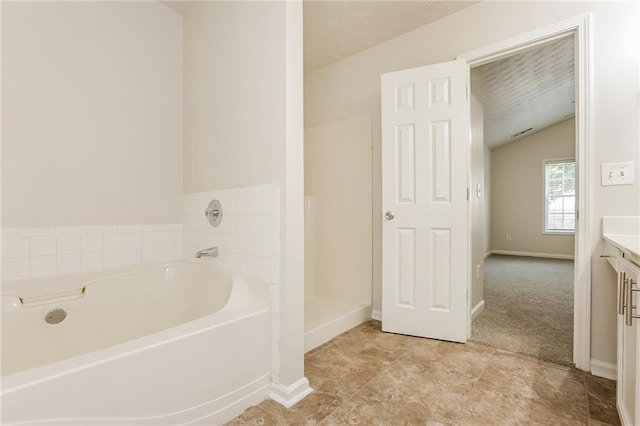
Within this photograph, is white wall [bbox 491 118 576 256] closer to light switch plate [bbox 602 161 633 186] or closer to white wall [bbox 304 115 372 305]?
light switch plate [bbox 602 161 633 186]

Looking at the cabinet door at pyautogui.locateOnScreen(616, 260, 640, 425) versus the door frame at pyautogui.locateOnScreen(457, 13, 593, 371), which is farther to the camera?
the door frame at pyautogui.locateOnScreen(457, 13, 593, 371)

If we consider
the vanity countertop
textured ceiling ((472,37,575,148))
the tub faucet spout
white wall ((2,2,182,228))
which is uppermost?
textured ceiling ((472,37,575,148))

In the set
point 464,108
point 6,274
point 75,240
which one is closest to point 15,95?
point 75,240

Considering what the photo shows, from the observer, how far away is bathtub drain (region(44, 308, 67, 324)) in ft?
4.97

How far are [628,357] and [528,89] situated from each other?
Answer: 3.93m

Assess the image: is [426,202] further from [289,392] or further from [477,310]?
[289,392]

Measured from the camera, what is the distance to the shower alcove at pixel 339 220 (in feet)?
8.58

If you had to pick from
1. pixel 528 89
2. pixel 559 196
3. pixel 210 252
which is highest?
pixel 528 89

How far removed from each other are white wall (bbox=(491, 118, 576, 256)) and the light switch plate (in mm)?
5629

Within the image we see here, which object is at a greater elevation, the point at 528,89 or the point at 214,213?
the point at 528,89

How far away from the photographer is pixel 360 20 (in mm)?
2268

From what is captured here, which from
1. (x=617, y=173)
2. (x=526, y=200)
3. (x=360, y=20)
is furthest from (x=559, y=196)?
(x=360, y=20)

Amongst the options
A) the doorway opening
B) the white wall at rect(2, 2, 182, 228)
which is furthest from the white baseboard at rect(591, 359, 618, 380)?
the white wall at rect(2, 2, 182, 228)

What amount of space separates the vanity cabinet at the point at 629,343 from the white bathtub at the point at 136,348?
1.39 m
